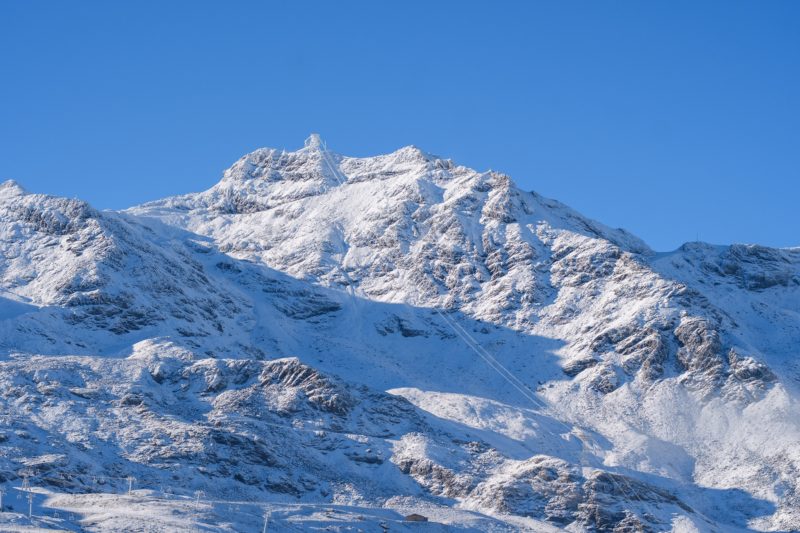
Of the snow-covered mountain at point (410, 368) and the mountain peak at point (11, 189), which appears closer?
the snow-covered mountain at point (410, 368)

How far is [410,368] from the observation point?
15300 cm

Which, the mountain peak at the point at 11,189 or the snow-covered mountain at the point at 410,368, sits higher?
the mountain peak at the point at 11,189

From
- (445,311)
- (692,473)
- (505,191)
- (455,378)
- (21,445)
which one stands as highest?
(505,191)

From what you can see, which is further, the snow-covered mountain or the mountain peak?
the mountain peak

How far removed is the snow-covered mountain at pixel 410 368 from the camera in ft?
366

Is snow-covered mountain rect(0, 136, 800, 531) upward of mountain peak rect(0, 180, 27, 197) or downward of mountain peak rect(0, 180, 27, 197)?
downward

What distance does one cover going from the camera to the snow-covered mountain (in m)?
111

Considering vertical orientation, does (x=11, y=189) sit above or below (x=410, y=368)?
above

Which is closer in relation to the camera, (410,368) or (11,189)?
(410,368)

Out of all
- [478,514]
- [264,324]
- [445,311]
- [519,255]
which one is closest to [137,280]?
[264,324]

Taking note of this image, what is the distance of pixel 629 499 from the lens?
369 ft

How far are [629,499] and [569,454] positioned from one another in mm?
16098

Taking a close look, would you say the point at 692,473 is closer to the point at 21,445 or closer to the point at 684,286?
the point at 684,286

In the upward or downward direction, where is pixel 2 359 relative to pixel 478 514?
upward
